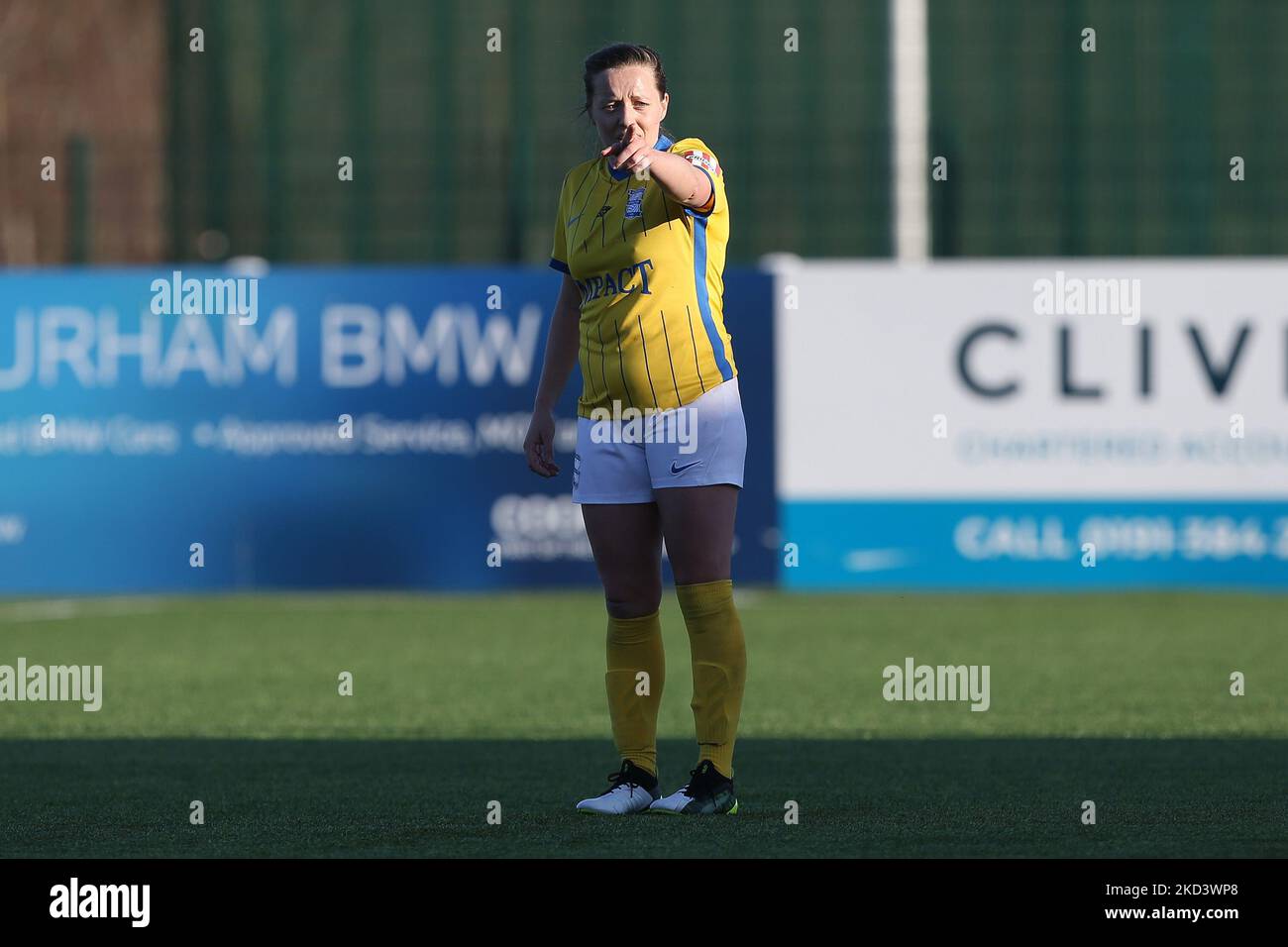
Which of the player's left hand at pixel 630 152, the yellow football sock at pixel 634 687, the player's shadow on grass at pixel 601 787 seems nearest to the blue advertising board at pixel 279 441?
the player's shadow on grass at pixel 601 787

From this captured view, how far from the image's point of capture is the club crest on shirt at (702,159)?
546cm

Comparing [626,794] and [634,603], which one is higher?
[634,603]

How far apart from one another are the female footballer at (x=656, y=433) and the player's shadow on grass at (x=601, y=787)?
0.30m

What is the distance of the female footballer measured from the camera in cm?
561

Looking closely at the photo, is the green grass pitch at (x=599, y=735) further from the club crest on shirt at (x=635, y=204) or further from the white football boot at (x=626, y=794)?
the club crest on shirt at (x=635, y=204)

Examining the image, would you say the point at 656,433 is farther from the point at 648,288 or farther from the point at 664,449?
the point at 648,288

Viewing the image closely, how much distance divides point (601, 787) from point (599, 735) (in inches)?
52.0

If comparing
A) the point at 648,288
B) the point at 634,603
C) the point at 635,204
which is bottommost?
the point at 634,603

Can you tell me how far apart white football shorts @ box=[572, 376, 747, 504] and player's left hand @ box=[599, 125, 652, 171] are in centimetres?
65

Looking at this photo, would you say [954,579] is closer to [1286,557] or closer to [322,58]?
[1286,557]

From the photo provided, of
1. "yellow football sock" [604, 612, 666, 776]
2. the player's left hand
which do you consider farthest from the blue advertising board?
the player's left hand

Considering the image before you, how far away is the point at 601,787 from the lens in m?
6.25

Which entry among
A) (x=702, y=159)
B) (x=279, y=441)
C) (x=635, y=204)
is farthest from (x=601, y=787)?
(x=279, y=441)

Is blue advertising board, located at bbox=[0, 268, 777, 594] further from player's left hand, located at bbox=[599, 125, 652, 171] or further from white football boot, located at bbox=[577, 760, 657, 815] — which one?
player's left hand, located at bbox=[599, 125, 652, 171]
